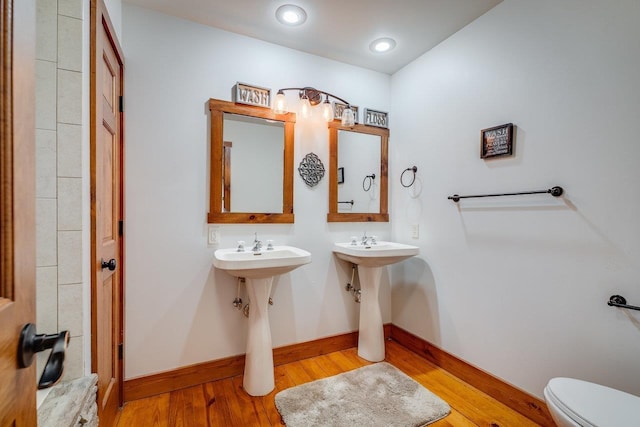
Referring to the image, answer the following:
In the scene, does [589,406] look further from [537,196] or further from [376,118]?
[376,118]

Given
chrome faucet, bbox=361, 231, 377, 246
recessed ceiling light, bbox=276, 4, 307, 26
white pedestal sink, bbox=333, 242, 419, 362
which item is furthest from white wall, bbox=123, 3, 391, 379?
chrome faucet, bbox=361, 231, 377, 246

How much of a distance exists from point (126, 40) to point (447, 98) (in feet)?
7.02

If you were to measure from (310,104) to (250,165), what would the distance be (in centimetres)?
68

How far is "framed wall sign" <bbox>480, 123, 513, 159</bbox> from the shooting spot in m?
1.70

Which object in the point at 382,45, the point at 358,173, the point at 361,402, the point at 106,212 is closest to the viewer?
the point at 106,212

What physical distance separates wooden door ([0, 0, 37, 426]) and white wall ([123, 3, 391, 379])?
4.32 feet

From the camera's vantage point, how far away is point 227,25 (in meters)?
1.95

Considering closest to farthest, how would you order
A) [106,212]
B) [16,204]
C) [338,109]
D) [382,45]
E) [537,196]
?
[16,204] → [106,212] → [537,196] → [382,45] → [338,109]

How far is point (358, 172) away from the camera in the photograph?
98.9 inches

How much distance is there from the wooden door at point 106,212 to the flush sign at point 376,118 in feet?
5.84

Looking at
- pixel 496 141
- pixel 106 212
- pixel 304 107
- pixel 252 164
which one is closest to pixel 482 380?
pixel 496 141

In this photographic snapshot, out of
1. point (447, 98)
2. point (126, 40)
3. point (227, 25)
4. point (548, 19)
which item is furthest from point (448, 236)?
point (126, 40)

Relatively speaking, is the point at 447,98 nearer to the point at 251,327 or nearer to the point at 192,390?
the point at 251,327

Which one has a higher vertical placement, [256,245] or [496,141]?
[496,141]
